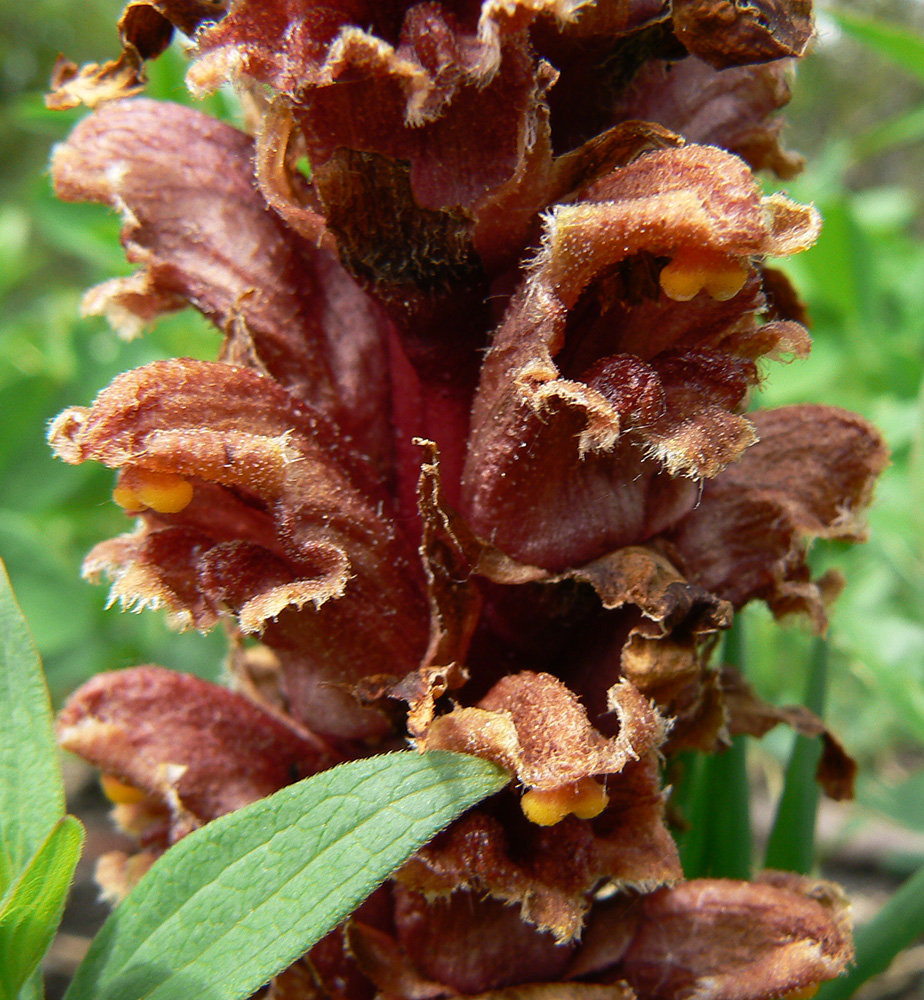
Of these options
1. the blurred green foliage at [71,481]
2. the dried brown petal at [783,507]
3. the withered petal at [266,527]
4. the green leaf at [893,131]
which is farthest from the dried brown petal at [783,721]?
the green leaf at [893,131]

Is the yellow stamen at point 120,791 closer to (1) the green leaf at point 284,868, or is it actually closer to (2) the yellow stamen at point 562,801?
(1) the green leaf at point 284,868

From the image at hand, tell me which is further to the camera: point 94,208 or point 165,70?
point 94,208

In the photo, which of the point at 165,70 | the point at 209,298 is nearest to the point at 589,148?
the point at 209,298

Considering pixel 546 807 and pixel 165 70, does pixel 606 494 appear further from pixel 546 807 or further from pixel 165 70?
pixel 165 70

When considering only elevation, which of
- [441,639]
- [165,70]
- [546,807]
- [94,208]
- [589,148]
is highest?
[165,70]

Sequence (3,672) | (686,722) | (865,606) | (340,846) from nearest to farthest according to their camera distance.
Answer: (340,846) < (3,672) < (686,722) < (865,606)

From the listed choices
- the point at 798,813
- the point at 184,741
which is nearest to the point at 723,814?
the point at 798,813

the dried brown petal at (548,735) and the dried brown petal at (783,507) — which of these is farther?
the dried brown petal at (783,507)

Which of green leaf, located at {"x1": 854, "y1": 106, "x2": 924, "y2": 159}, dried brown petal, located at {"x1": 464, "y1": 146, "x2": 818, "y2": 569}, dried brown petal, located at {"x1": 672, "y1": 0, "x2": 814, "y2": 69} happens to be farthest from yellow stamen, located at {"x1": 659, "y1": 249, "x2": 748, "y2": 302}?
green leaf, located at {"x1": 854, "y1": 106, "x2": 924, "y2": 159}
